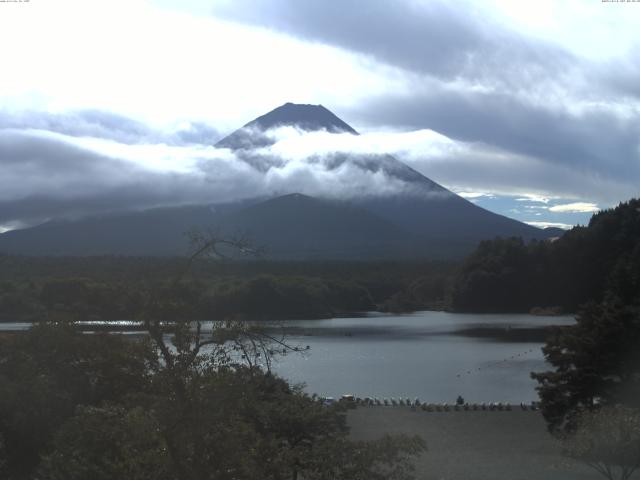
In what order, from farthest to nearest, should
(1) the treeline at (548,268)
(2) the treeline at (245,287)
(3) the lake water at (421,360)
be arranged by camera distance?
(1) the treeline at (548,268) → (3) the lake water at (421,360) → (2) the treeline at (245,287)

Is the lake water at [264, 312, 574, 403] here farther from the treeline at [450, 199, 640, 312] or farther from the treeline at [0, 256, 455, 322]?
the treeline at [450, 199, 640, 312]

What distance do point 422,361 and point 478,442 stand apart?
16802 millimetres

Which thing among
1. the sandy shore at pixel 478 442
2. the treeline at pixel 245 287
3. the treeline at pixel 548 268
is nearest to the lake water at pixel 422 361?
the sandy shore at pixel 478 442

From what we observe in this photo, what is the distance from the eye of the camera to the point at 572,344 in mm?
13156

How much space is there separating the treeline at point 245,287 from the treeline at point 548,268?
8.99 metres

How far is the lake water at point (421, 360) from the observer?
2386cm

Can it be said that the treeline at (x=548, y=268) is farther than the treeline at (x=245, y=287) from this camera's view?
Yes

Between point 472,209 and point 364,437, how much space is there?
139 m

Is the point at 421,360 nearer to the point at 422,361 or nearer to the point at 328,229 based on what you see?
the point at 422,361

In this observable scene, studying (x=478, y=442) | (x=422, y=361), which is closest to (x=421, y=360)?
(x=422, y=361)

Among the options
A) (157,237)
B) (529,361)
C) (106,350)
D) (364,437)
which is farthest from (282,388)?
(157,237)

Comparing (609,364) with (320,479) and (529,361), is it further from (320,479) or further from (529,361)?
(529,361)

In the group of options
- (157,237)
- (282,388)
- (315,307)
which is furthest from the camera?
(157,237)

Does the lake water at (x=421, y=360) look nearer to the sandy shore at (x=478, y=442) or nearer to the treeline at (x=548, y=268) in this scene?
the sandy shore at (x=478, y=442)
